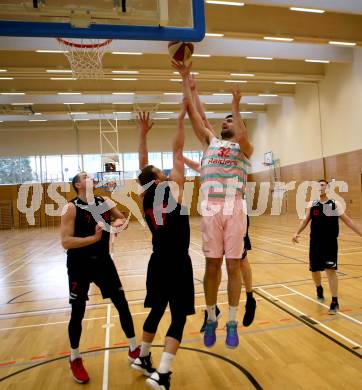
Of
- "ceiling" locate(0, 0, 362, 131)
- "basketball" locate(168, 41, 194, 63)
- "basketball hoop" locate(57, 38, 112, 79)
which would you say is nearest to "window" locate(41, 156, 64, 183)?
"ceiling" locate(0, 0, 362, 131)

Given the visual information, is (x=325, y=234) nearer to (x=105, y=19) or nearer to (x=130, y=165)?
(x=105, y=19)

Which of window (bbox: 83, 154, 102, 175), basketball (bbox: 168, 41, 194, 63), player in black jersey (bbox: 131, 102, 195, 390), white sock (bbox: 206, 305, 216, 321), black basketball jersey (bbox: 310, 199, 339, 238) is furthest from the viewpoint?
window (bbox: 83, 154, 102, 175)

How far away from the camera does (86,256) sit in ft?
12.5

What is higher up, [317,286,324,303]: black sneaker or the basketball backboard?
the basketball backboard

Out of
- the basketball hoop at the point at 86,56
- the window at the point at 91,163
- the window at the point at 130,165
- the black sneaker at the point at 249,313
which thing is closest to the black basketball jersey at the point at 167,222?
the black sneaker at the point at 249,313

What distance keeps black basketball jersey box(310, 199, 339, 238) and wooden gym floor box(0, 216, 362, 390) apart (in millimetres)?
1042

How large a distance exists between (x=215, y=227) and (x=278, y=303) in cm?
274

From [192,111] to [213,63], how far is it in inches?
548

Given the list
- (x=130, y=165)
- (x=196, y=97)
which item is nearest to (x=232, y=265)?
(x=196, y=97)

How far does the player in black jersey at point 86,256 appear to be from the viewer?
3.70 metres

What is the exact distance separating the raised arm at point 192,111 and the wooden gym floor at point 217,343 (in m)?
2.25

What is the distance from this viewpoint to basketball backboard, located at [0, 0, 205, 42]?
3361 millimetres

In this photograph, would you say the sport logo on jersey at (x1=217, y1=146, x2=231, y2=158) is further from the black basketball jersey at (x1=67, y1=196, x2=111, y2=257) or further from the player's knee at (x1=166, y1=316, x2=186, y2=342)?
the player's knee at (x1=166, y1=316, x2=186, y2=342)

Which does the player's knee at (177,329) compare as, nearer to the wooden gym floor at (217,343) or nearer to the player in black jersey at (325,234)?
the wooden gym floor at (217,343)
